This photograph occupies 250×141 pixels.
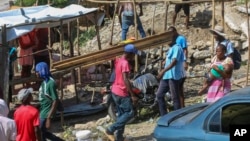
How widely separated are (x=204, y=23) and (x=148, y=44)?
5108 mm

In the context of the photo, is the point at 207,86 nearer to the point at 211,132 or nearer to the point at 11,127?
the point at 211,132

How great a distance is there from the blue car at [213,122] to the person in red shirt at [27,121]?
5.16 ft

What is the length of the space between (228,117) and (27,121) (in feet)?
8.77

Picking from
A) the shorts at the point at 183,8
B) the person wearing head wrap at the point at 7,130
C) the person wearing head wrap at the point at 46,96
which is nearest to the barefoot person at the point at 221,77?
the person wearing head wrap at the point at 46,96

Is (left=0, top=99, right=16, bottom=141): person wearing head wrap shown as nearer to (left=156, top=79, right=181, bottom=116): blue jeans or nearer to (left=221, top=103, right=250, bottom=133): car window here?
(left=221, top=103, right=250, bottom=133): car window

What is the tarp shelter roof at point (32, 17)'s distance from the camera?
11.7m

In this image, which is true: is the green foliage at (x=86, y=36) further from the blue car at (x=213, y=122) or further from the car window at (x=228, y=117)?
the car window at (x=228, y=117)

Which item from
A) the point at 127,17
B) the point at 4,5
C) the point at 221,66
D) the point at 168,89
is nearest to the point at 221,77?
the point at 221,66

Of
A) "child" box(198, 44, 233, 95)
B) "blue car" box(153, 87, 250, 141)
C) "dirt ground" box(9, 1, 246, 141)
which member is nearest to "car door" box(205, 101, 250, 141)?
"blue car" box(153, 87, 250, 141)

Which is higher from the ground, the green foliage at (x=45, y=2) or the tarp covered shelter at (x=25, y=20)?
the tarp covered shelter at (x=25, y=20)

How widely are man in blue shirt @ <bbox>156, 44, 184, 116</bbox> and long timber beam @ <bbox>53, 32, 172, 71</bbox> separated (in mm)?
1640

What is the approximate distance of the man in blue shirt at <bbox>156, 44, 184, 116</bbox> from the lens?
10883mm

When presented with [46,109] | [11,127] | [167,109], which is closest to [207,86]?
[167,109]

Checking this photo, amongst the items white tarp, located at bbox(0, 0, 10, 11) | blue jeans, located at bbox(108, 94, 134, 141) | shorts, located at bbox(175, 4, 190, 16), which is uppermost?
white tarp, located at bbox(0, 0, 10, 11)
